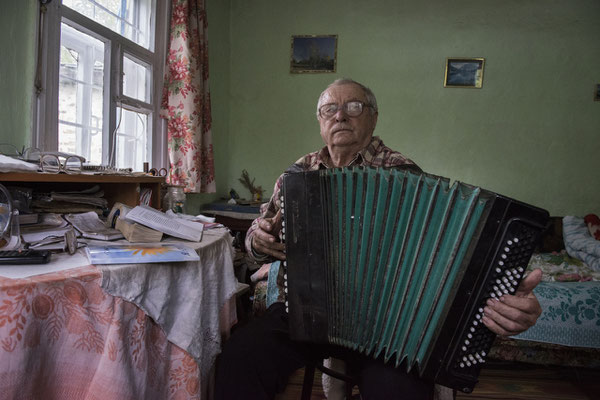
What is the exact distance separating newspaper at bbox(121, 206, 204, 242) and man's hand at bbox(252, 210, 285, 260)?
242 mm

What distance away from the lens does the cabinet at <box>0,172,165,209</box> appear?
1.22 metres

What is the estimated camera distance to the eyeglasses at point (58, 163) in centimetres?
116

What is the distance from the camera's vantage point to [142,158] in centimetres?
260

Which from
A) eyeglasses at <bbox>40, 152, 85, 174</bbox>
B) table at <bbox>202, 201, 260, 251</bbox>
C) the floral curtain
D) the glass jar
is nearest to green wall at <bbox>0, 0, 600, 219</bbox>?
table at <bbox>202, 201, 260, 251</bbox>

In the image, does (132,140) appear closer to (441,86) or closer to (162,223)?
(162,223)

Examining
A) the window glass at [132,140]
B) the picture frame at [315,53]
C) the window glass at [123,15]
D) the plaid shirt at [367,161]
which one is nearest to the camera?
A: the plaid shirt at [367,161]

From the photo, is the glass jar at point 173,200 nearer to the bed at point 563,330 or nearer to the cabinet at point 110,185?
the cabinet at point 110,185

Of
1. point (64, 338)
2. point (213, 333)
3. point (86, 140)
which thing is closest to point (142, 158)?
point (86, 140)

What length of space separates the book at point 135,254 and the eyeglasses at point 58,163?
36 cm

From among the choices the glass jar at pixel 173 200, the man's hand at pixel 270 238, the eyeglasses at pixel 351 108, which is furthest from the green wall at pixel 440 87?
the man's hand at pixel 270 238

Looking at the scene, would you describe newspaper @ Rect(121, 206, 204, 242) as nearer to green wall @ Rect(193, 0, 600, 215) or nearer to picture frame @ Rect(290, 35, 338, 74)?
green wall @ Rect(193, 0, 600, 215)

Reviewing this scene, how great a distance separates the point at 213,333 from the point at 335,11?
11.2 ft

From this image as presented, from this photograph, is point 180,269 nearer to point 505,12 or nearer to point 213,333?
point 213,333

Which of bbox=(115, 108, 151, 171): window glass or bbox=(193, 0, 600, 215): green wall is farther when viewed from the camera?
bbox=(193, 0, 600, 215): green wall
